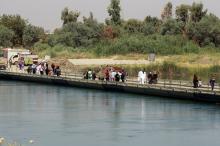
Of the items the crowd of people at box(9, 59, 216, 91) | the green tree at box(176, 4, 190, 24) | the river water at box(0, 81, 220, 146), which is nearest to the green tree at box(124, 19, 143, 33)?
the green tree at box(176, 4, 190, 24)

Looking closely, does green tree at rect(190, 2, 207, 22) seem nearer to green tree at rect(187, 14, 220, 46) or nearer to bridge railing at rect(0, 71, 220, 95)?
green tree at rect(187, 14, 220, 46)

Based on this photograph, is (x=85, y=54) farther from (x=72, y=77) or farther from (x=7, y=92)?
(x=7, y=92)

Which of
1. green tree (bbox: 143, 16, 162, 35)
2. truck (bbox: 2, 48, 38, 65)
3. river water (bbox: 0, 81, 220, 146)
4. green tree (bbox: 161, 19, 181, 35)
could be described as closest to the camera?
river water (bbox: 0, 81, 220, 146)

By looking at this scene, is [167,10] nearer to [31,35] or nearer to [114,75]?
[31,35]

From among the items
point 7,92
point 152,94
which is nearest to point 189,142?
point 152,94

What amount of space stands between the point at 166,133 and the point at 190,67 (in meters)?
44.0

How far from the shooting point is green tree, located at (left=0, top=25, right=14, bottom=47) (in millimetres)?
127287

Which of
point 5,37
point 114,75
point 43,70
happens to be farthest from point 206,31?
point 114,75

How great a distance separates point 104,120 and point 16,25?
9752cm

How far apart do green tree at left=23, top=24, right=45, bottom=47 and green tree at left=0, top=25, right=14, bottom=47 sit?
583 centimetres

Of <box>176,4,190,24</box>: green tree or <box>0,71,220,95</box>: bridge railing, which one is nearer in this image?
<box>0,71,220,95</box>: bridge railing

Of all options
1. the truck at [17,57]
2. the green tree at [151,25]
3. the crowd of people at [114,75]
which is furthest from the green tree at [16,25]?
the crowd of people at [114,75]

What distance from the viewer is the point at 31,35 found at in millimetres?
138125

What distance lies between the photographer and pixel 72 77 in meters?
70.0
